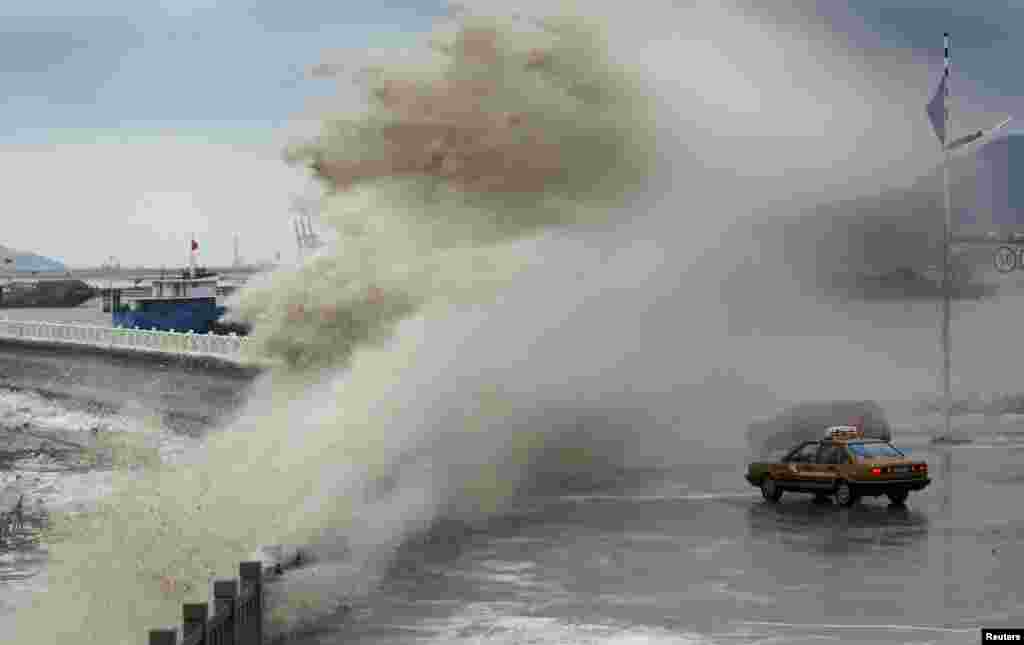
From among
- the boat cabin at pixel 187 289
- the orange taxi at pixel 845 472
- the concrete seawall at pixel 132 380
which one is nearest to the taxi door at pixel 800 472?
the orange taxi at pixel 845 472

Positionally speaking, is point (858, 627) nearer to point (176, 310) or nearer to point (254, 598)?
point (254, 598)

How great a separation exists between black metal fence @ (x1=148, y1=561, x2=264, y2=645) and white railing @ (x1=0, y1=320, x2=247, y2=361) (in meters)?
36.4

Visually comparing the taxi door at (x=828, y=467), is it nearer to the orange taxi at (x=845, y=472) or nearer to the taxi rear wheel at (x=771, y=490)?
the orange taxi at (x=845, y=472)

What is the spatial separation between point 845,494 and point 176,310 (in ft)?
326

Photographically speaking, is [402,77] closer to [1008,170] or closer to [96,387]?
[96,387]

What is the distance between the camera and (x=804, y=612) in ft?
53.7

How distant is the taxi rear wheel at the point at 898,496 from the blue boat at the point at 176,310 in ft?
295

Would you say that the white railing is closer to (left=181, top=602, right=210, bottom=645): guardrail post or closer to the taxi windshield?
the taxi windshield

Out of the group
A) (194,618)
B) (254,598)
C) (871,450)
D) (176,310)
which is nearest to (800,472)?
(871,450)

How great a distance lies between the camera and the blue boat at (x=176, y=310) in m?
114

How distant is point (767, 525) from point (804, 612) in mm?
6868

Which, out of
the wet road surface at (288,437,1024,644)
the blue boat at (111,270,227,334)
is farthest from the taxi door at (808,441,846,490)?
the blue boat at (111,270,227,334)

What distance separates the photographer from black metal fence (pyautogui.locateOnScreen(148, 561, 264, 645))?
476 inches

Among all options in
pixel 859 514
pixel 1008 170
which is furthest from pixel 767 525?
pixel 1008 170
